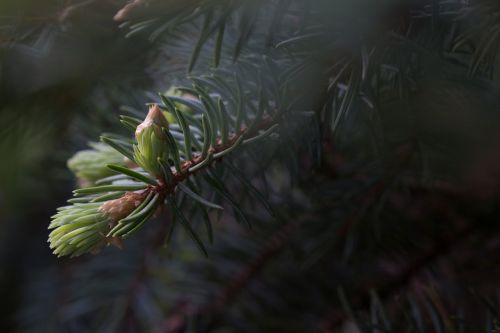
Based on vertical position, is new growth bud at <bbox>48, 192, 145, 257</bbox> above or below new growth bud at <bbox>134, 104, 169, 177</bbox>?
below

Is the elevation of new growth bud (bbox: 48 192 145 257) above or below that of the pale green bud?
below

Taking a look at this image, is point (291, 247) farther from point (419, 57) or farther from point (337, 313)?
point (419, 57)

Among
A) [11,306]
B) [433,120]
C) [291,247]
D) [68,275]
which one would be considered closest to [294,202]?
[291,247]

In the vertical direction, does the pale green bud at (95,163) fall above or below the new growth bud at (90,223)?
above

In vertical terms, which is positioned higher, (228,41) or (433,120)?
(228,41)
